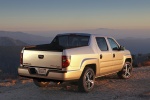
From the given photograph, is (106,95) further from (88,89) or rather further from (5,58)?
(5,58)

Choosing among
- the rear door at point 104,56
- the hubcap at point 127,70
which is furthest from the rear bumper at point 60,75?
the hubcap at point 127,70

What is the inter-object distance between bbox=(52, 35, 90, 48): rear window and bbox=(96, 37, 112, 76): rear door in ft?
1.66

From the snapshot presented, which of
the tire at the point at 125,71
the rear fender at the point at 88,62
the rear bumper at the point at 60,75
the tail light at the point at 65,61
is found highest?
the tail light at the point at 65,61

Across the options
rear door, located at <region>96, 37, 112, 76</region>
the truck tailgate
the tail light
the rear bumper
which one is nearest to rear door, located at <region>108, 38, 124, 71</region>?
rear door, located at <region>96, 37, 112, 76</region>

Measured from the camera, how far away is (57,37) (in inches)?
457

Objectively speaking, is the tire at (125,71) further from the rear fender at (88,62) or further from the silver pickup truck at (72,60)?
the rear fender at (88,62)

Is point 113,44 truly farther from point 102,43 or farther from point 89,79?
point 89,79

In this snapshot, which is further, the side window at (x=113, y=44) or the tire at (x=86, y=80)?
the side window at (x=113, y=44)

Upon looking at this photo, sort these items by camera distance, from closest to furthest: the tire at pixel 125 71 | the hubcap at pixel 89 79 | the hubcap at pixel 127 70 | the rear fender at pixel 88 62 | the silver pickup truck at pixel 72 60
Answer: the silver pickup truck at pixel 72 60 → the rear fender at pixel 88 62 → the hubcap at pixel 89 79 → the tire at pixel 125 71 → the hubcap at pixel 127 70

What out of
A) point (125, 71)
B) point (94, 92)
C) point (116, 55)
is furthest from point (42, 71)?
point (125, 71)

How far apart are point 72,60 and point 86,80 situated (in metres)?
1.15

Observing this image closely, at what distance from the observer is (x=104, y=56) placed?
36.2ft

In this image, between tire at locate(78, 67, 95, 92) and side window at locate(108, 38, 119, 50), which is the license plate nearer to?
tire at locate(78, 67, 95, 92)

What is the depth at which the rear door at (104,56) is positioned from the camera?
10882 mm
